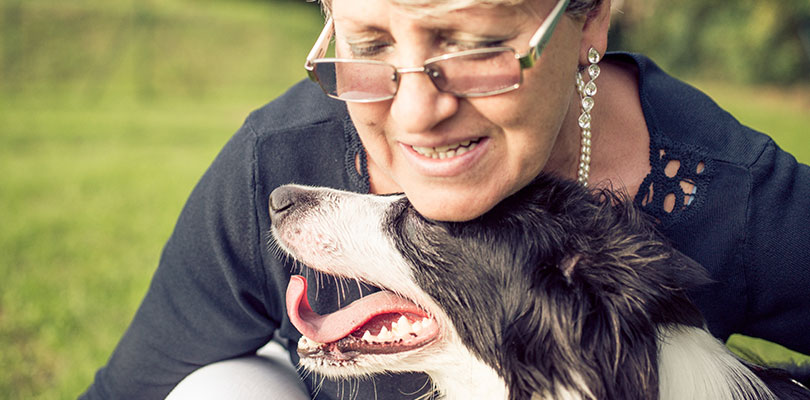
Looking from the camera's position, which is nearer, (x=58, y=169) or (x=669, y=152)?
(x=669, y=152)

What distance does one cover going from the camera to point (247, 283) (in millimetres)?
2336

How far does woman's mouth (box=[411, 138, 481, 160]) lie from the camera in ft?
5.67

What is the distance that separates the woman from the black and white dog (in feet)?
0.44

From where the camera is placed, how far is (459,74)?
1612mm

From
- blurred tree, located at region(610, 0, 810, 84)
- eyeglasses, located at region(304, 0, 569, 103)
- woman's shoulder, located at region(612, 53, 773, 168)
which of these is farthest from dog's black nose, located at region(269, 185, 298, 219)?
blurred tree, located at region(610, 0, 810, 84)

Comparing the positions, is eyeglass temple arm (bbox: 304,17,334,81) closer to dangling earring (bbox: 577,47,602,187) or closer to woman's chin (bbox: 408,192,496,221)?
woman's chin (bbox: 408,192,496,221)

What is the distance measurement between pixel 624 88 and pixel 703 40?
13966mm

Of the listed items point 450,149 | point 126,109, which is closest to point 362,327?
point 450,149

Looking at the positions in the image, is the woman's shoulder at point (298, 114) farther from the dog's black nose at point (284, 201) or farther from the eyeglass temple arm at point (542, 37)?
the eyeglass temple arm at point (542, 37)

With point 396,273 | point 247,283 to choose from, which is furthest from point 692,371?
point 247,283

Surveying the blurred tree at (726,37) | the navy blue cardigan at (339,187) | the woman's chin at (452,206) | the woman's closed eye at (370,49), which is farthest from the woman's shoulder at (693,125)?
the blurred tree at (726,37)

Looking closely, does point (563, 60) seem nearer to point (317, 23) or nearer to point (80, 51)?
point (80, 51)

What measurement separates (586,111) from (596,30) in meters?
0.30

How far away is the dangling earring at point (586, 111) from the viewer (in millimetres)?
1999
